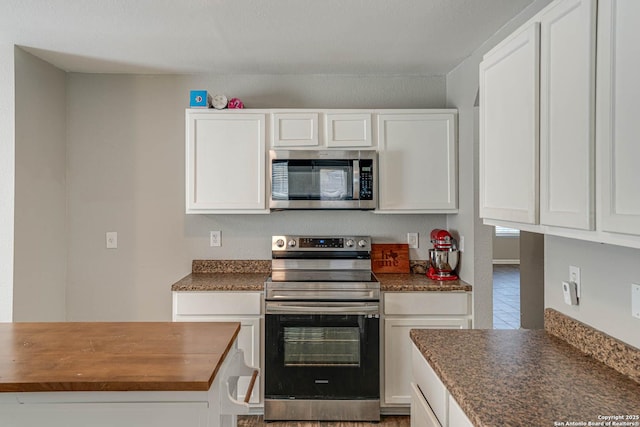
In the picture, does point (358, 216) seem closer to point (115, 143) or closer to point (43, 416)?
point (115, 143)

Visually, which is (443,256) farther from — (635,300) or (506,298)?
(506,298)

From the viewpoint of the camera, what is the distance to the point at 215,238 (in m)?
3.14

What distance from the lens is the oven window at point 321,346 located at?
2.57 m

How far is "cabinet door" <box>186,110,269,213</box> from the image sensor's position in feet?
9.20

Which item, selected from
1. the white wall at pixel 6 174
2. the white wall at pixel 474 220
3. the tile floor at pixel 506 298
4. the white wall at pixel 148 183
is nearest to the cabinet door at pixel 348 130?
the white wall at pixel 148 183

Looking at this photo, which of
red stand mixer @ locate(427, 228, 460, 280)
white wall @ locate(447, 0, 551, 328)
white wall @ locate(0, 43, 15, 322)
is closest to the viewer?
white wall @ locate(0, 43, 15, 322)

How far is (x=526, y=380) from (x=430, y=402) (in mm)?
413

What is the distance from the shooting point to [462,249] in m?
2.87

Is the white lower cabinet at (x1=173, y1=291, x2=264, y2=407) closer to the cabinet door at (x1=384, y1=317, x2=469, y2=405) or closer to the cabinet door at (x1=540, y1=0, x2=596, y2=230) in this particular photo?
the cabinet door at (x1=384, y1=317, x2=469, y2=405)

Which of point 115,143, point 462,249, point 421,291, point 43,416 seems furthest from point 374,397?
point 115,143

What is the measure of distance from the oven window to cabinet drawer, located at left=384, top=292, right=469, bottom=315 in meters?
0.30

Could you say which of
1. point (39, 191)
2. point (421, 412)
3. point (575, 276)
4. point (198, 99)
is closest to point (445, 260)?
point (575, 276)

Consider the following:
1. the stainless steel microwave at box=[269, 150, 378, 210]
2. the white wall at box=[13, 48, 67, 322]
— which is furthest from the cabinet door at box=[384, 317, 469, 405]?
the white wall at box=[13, 48, 67, 322]

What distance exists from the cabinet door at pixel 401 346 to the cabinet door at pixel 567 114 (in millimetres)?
1492
